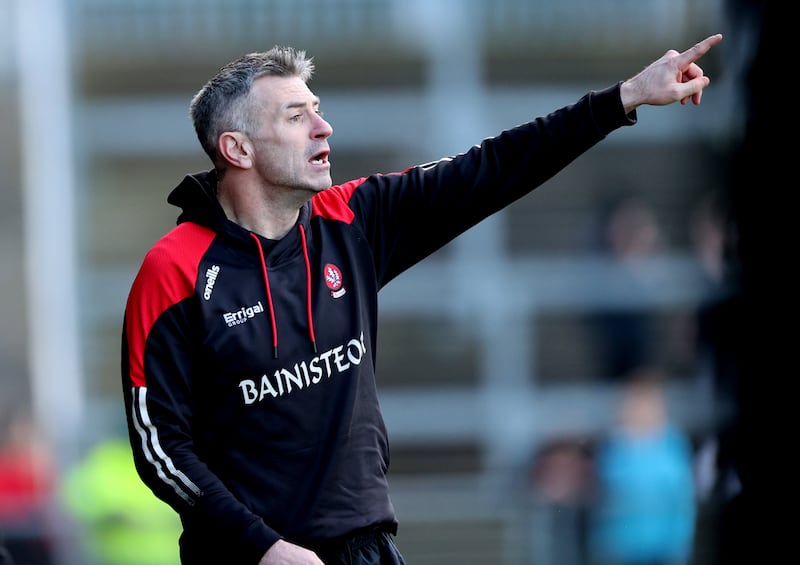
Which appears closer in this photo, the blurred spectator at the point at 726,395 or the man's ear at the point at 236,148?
the blurred spectator at the point at 726,395

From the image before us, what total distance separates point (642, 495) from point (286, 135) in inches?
182

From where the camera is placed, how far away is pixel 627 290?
990cm

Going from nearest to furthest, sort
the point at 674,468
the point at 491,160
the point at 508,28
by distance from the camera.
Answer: the point at 491,160, the point at 674,468, the point at 508,28

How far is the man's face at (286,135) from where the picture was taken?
353cm

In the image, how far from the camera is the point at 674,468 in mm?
7781

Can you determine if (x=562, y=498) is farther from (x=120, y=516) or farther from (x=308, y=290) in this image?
(x=308, y=290)

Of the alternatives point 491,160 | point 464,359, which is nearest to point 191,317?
point 491,160

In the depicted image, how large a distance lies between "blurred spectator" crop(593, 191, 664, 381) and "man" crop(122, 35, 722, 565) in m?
6.04

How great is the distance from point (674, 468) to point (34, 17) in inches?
243

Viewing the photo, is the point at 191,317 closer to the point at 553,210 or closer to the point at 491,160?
the point at 491,160

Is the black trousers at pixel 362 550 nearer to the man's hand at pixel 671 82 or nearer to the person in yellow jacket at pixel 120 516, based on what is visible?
the man's hand at pixel 671 82

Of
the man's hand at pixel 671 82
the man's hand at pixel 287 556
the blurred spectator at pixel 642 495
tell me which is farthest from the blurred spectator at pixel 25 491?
the man's hand at pixel 671 82

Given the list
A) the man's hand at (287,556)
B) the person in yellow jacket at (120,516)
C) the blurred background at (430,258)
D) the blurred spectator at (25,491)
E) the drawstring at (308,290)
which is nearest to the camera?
the man's hand at (287,556)

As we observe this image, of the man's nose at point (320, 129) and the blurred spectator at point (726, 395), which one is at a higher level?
the man's nose at point (320, 129)
